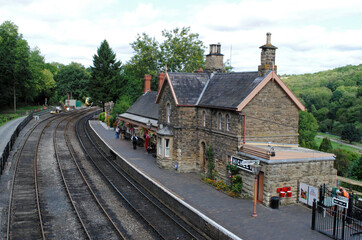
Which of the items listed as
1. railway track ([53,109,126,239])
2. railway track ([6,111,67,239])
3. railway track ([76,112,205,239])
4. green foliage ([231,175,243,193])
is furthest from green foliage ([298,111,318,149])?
railway track ([6,111,67,239])

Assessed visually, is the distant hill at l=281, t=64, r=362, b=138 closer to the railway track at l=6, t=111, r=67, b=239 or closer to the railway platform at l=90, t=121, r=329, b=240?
the railway platform at l=90, t=121, r=329, b=240

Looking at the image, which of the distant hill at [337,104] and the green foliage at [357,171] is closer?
the green foliage at [357,171]

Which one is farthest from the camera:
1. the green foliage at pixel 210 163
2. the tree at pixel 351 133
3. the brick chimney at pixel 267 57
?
the tree at pixel 351 133

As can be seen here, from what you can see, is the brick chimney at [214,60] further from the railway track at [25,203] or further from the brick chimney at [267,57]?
the railway track at [25,203]

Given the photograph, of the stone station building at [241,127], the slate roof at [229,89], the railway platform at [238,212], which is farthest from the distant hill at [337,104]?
the railway platform at [238,212]

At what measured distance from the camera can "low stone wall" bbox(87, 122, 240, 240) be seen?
13.3 m

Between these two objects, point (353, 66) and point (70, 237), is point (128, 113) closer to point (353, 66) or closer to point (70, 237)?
point (70, 237)

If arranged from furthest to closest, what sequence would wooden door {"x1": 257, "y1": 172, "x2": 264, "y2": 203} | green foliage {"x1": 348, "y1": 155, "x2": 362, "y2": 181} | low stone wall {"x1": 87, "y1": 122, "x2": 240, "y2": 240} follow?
green foliage {"x1": 348, "y1": 155, "x2": 362, "y2": 181} → wooden door {"x1": 257, "y1": 172, "x2": 264, "y2": 203} → low stone wall {"x1": 87, "y1": 122, "x2": 240, "y2": 240}

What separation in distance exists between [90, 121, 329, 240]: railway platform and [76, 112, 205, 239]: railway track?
113 cm

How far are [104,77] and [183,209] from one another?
50.1m

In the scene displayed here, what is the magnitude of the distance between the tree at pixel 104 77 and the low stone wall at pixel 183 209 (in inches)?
1555

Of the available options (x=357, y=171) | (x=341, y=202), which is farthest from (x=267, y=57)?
(x=357, y=171)

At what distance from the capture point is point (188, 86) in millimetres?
25094

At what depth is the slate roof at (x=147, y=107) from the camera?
3481cm
